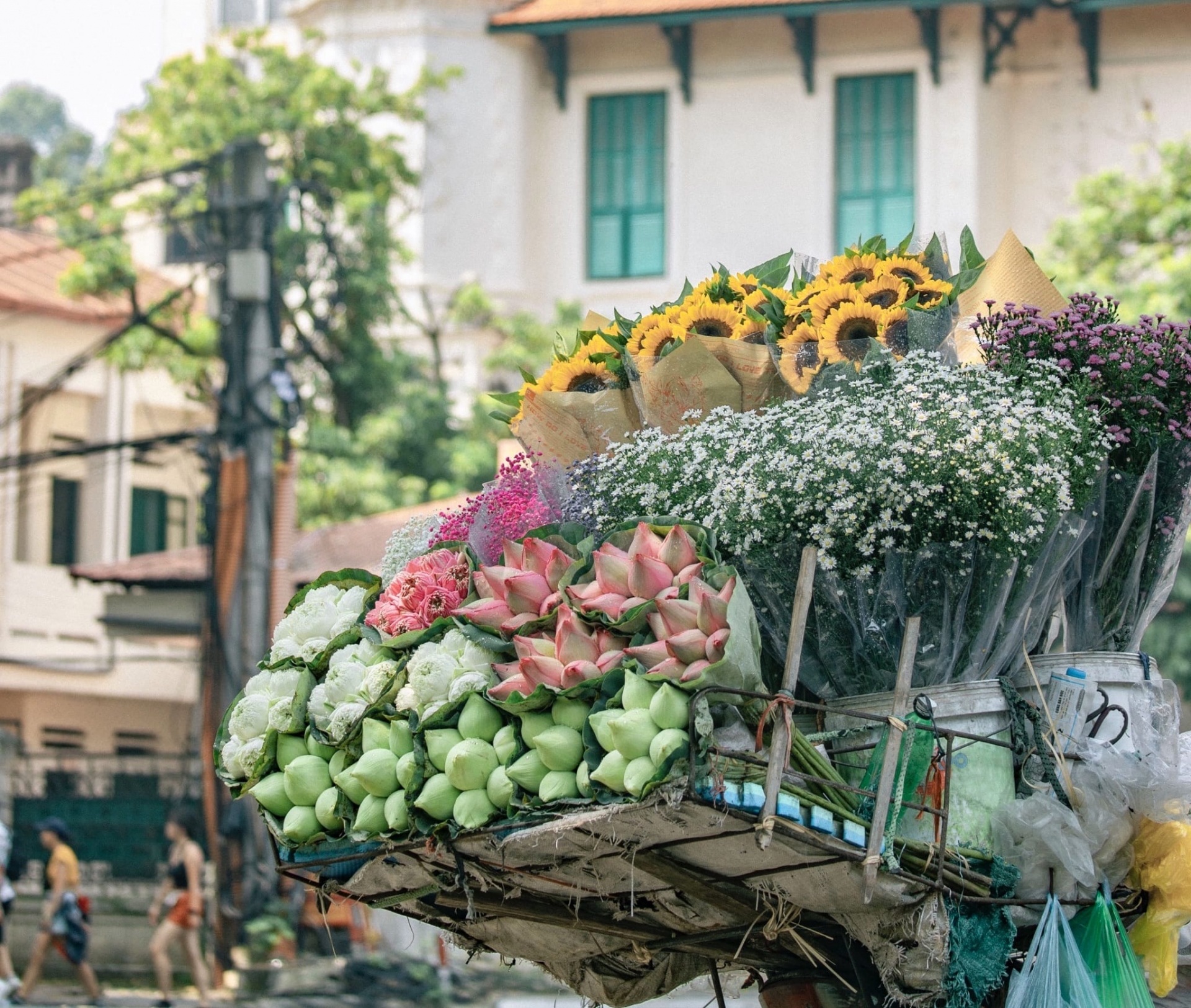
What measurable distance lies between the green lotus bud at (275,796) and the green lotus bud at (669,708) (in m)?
0.78

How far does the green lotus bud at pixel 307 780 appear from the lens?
325 centimetres

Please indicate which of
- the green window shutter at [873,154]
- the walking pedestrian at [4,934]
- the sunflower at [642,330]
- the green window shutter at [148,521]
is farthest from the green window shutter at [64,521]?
the sunflower at [642,330]

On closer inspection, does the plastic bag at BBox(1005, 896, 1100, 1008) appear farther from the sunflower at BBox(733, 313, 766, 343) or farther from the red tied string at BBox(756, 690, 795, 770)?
the sunflower at BBox(733, 313, 766, 343)

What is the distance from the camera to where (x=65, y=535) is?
26.8 meters

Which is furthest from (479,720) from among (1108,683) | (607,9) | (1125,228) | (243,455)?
(607,9)

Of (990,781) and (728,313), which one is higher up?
(728,313)

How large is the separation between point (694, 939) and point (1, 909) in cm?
1034

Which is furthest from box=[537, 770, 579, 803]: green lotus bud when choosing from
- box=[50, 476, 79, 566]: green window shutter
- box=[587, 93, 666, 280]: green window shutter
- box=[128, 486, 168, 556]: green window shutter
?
box=[128, 486, 168, 556]: green window shutter

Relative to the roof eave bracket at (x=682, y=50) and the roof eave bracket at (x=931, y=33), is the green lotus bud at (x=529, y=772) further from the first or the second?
the roof eave bracket at (x=682, y=50)

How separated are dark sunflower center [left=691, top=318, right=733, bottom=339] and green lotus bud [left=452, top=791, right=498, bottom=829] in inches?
42.8

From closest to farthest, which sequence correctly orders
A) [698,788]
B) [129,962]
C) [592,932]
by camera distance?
[698,788]
[592,932]
[129,962]

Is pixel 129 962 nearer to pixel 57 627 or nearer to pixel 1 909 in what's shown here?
pixel 1 909

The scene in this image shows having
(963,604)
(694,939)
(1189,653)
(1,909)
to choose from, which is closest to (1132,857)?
(963,604)

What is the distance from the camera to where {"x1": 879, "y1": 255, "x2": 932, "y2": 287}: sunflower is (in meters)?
3.66
